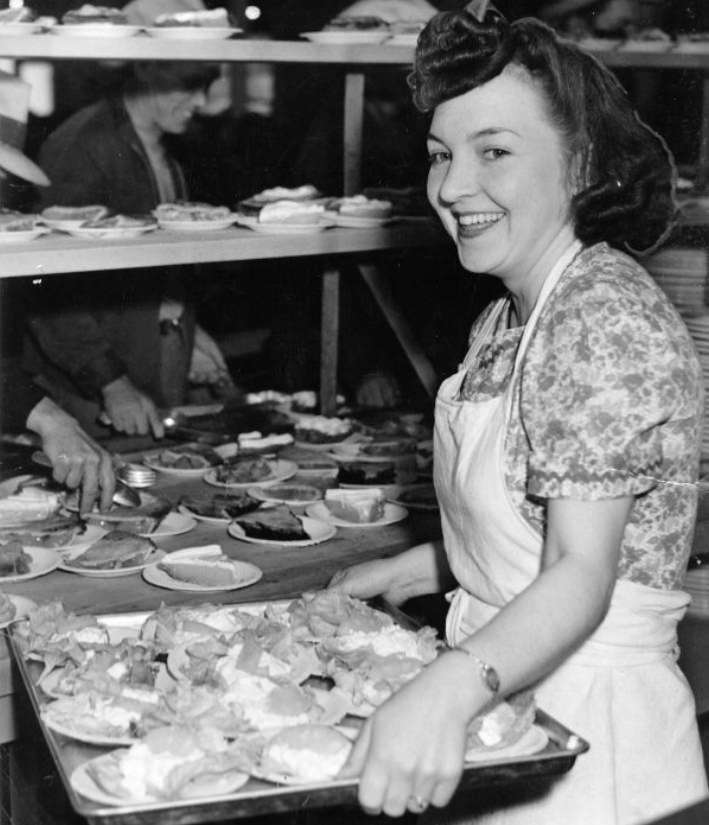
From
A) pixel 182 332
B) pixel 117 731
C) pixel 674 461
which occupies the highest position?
pixel 674 461

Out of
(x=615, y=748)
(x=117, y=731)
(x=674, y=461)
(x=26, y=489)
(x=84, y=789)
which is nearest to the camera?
(x=84, y=789)

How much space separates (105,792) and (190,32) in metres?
1.95

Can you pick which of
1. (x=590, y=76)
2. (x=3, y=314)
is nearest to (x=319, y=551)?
(x=590, y=76)

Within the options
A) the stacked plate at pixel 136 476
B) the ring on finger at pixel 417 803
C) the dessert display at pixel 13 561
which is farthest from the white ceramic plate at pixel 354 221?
the ring on finger at pixel 417 803

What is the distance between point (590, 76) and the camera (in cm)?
170

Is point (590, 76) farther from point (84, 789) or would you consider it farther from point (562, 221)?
point (84, 789)

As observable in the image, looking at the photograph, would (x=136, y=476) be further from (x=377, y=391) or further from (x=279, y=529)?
(x=377, y=391)

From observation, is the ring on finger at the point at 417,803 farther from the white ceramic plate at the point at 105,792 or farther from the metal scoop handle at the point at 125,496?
the metal scoop handle at the point at 125,496

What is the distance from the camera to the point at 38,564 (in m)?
2.41

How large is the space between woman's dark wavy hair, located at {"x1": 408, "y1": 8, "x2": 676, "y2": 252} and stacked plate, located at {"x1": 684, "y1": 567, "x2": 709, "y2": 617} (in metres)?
1.38

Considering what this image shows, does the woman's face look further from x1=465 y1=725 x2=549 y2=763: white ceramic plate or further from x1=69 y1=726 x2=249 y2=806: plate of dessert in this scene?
x1=69 y1=726 x2=249 y2=806: plate of dessert

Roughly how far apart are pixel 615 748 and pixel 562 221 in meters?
0.75

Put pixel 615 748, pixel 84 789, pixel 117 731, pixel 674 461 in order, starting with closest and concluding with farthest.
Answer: pixel 84 789, pixel 117 731, pixel 674 461, pixel 615 748

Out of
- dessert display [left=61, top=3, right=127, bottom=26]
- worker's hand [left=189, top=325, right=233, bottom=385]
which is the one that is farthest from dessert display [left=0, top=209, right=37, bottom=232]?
worker's hand [left=189, top=325, right=233, bottom=385]
